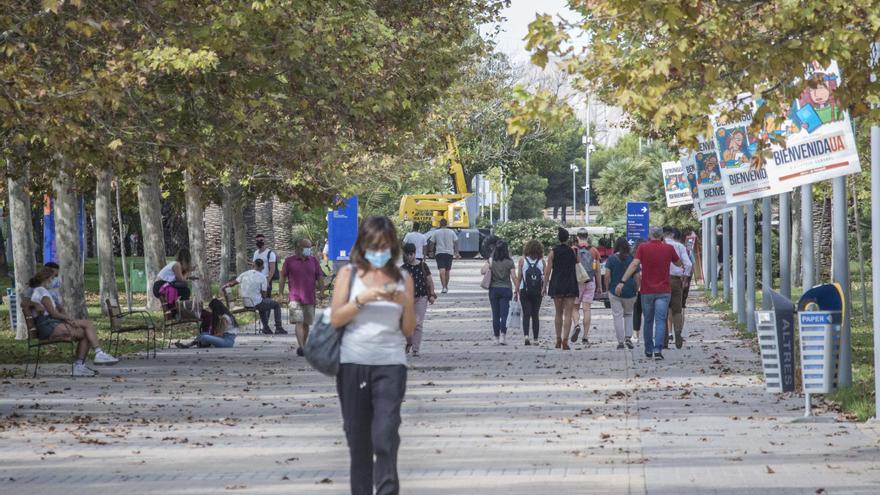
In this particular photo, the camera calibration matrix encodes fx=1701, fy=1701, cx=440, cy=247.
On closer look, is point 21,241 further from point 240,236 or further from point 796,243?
point 796,243

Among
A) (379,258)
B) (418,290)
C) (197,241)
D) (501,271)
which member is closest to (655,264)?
(418,290)

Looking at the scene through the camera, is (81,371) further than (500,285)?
No

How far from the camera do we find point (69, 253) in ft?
92.1

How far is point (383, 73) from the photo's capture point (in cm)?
2591

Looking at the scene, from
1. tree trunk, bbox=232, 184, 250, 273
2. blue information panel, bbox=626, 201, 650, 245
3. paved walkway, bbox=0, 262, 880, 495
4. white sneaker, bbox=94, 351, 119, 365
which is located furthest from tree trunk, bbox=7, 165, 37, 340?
blue information panel, bbox=626, 201, 650, 245

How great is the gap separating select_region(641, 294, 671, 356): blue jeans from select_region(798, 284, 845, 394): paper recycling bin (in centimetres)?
651

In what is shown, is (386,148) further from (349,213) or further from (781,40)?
(781,40)

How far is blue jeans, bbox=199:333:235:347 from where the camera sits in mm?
24047

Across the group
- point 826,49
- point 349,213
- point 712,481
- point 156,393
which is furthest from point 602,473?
point 349,213

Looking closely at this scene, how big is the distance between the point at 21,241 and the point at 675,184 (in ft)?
68.4

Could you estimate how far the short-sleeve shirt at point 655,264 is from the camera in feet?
68.9

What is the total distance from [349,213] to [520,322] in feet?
38.0

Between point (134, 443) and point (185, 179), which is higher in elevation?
point (185, 179)

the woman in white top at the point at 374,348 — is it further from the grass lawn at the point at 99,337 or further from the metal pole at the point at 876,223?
the grass lawn at the point at 99,337
